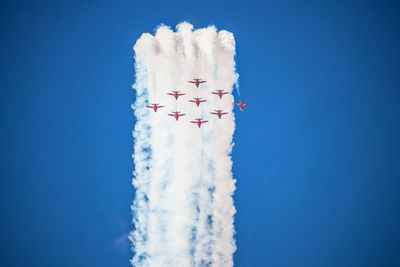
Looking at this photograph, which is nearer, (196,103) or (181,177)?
(196,103)

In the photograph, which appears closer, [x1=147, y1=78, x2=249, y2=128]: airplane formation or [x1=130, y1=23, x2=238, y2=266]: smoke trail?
[x1=147, y1=78, x2=249, y2=128]: airplane formation

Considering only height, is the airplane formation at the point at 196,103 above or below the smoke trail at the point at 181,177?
above

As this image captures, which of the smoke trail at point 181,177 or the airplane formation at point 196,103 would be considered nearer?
the airplane formation at point 196,103

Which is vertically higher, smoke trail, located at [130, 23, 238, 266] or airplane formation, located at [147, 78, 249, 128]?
airplane formation, located at [147, 78, 249, 128]

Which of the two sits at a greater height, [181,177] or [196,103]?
[196,103]
